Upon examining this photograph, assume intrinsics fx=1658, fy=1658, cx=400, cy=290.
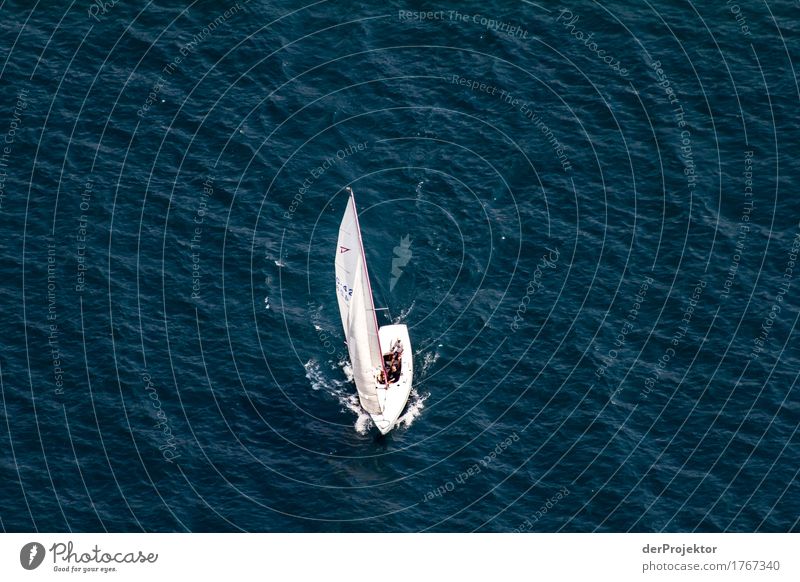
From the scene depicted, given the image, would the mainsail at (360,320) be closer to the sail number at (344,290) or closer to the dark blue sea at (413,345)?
the sail number at (344,290)

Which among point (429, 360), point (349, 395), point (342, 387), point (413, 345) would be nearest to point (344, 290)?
point (342, 387)

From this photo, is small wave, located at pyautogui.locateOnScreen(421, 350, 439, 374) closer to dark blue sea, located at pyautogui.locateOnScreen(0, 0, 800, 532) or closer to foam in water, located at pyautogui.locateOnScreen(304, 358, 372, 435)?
dark blue sea, located at pyautogui.locateOnScreen(0, 0, 800, 532)

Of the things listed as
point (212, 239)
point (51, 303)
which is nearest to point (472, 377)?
point (212, 239)

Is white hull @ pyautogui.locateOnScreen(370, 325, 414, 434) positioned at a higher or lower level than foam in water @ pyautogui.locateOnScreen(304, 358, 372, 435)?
higher

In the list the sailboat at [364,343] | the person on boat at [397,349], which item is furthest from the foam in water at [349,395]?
the person on boat at [397,349]

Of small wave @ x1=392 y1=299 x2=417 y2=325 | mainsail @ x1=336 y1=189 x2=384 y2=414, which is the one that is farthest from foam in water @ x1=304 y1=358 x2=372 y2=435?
small wave @ x1=392 y1=299 x2=417 y2=325

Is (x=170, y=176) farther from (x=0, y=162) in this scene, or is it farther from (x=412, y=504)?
(x=412, y=504)

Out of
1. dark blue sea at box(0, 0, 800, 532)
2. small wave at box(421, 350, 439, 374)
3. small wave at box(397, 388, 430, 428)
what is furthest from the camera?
small wave at box(421, 350, 439, 374)

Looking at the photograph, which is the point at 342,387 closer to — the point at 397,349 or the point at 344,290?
the point at 397,349
